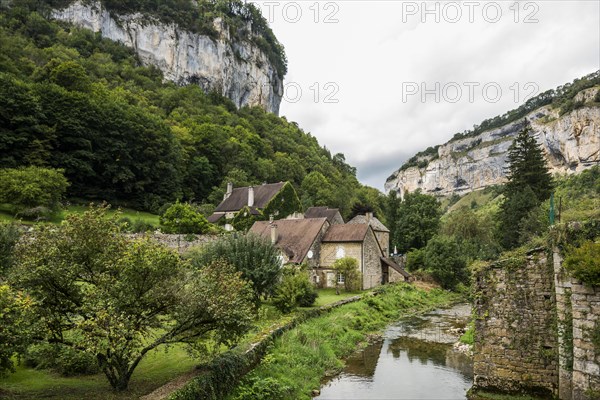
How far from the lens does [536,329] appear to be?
10.2 meters

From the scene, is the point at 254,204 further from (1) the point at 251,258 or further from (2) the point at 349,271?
(1) the point at 251,258

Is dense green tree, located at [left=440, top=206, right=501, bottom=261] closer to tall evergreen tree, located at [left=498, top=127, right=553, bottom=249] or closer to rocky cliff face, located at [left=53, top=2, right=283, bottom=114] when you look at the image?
tall evergreen tree, located at [left=498, top=127, right=553, bottom=249]

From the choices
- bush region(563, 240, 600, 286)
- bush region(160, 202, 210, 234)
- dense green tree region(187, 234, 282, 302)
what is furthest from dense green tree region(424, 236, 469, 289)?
bush region(563, 240, 600, 286)

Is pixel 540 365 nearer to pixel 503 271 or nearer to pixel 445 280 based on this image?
pixel 503 271

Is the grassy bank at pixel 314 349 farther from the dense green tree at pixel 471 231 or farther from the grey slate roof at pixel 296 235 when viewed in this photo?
the dense green tree at pixel 471 231

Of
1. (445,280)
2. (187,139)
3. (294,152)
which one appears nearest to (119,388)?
(445,280)

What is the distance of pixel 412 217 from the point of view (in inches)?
2146

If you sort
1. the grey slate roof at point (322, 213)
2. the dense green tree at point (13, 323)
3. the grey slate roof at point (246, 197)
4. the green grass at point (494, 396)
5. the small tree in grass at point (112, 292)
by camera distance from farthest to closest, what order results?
1. the grey slate roof at point (322, 213)
2. the grey slate roof at point (246, 197)
3. the green grass at point (494, 396)
4. the small tree in grass at point (112, 292)
5. the dense green tree at point (13, 323)

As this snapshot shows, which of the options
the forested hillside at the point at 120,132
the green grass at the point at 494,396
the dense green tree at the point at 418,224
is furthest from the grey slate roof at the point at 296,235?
the forested hillside at the point at 120,132

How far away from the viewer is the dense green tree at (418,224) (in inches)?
2114

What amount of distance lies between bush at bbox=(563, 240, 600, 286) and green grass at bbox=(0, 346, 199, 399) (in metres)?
10.3

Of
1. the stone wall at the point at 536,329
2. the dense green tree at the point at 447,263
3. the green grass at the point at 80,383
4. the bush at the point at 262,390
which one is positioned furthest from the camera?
the dense green tree at the point at 447,263

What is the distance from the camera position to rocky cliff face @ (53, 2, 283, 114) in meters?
103

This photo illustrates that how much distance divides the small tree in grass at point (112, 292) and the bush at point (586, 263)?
774cm
